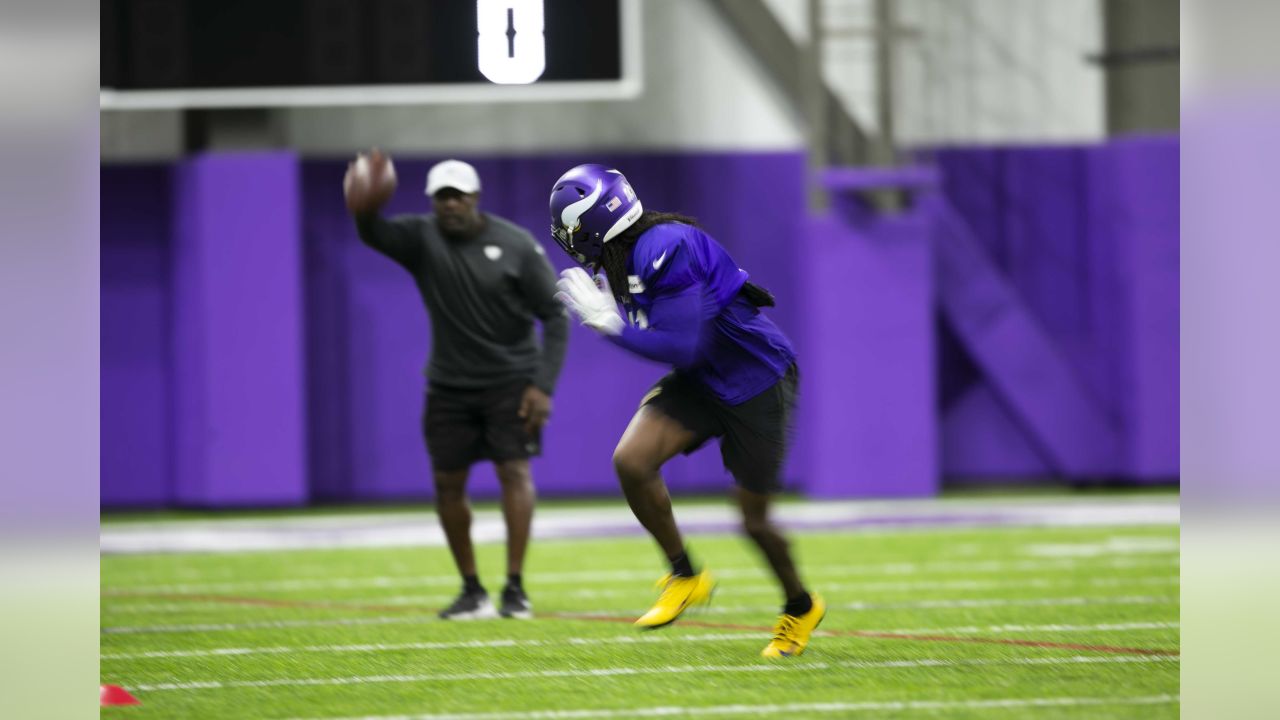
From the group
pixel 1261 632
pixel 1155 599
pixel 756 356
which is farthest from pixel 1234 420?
pixel 1155 599

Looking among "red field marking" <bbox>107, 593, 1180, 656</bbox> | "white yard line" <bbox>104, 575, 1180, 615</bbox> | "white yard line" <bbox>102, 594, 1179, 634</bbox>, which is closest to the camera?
"red field marking" <bbox>107, 593, 1180, 656</bbox>

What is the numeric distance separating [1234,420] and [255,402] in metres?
12.1

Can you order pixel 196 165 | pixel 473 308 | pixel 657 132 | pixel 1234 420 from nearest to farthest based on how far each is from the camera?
pixel 1234 420 → pixel 473 308 → pixel 196 165 → pixel 657 132

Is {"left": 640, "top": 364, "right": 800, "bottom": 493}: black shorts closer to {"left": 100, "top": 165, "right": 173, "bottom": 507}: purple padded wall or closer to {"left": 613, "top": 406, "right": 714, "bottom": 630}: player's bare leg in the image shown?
{"left": 613, "top": 406, "right": 714, "bottom": 630}: player's bare leg

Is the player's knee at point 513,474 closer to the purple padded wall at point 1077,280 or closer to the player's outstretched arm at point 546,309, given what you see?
the player's outstretched arm at point 546,309

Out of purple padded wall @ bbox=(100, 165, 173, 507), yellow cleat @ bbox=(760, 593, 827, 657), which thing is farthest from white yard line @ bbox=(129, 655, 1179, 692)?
purple padded wall @ bbox=(100, 165, 173, 507)

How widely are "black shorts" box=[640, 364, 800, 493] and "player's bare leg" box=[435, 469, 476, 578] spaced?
1.78 m

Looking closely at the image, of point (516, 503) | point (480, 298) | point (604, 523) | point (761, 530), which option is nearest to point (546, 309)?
point (480, 298)

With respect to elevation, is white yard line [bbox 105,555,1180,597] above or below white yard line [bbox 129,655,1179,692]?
below

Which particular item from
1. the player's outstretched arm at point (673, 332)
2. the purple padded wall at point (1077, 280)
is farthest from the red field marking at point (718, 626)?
the purple padded wall at point (1077, 280)

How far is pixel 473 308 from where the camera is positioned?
7.97m

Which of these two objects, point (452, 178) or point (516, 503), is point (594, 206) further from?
point (516, 503)

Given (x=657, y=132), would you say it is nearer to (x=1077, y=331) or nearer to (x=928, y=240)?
(x=928, y=240)

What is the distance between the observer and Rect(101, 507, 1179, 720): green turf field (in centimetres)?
550
